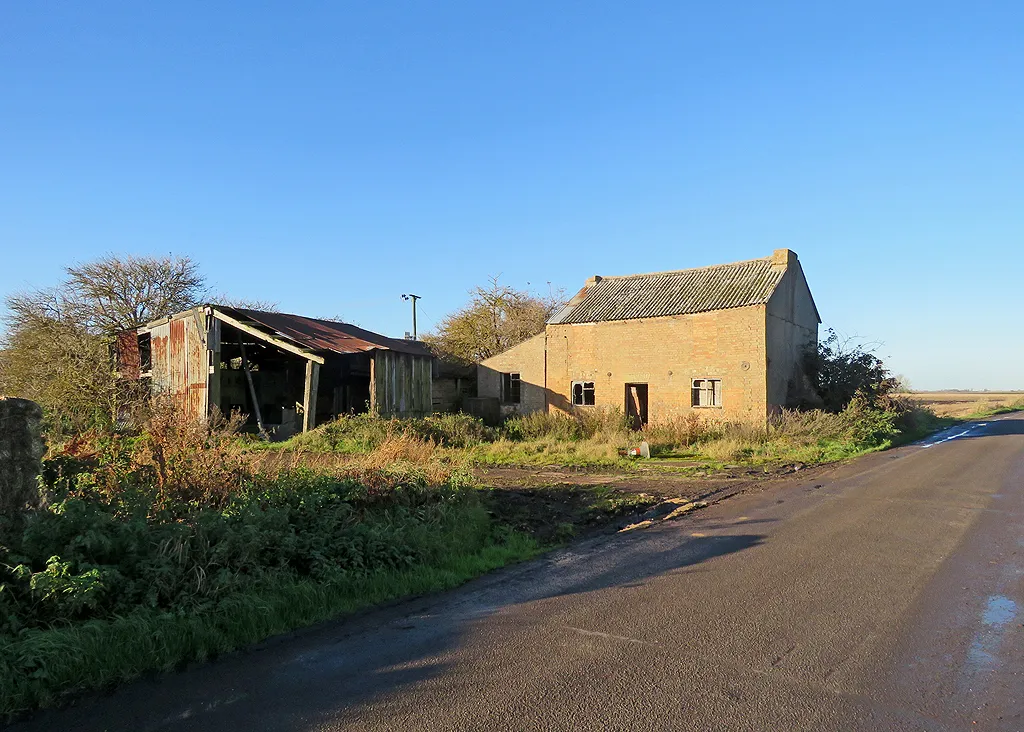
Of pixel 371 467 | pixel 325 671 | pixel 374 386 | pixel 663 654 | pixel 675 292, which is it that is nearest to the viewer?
pixel 325 671

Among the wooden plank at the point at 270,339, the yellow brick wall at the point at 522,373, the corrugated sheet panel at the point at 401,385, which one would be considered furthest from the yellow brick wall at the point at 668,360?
the wooden plank at the point at 270,339

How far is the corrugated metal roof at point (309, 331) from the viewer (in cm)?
2378

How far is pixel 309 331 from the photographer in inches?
1017

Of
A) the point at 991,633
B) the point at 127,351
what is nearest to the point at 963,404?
the point at 127,351

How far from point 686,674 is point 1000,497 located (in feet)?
35.3

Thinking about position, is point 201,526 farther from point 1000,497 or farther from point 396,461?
point 1000,497

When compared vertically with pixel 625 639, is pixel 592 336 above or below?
above

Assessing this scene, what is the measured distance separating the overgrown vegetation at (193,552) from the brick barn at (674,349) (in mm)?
19604

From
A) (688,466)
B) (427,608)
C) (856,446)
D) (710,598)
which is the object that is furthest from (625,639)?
(856,446)

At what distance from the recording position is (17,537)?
529 centimetres

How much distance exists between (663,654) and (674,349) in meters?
24.0

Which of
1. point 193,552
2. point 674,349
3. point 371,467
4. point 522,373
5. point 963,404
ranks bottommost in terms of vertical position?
point 963,404

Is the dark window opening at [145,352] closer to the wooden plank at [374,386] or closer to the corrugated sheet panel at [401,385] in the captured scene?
the wooden plank at [374,386]

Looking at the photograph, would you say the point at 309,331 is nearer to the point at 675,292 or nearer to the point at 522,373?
the point at 522,373
